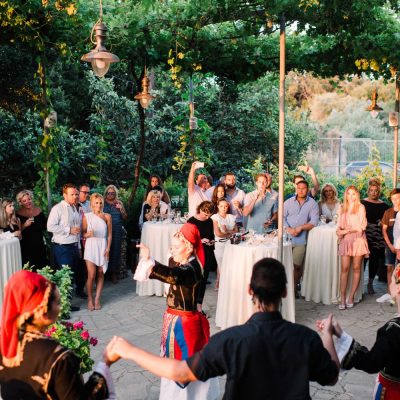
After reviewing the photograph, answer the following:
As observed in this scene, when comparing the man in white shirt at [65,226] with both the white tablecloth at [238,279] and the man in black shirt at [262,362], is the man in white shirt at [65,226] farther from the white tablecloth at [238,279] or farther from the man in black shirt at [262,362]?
the man in black shirt at [262,362]

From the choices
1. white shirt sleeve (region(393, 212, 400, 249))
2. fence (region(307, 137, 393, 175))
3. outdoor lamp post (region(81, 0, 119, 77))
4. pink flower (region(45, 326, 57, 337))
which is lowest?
pink flower (region(45, 326, 57, 337))

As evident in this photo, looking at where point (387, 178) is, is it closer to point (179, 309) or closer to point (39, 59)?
point (39, 59)

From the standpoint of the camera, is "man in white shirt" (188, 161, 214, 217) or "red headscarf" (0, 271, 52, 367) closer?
"red headscarf" (0, 271, 52, 367)

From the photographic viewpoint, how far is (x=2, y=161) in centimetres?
1373

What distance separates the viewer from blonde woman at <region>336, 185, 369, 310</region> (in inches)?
281

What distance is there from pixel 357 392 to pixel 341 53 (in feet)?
22.8

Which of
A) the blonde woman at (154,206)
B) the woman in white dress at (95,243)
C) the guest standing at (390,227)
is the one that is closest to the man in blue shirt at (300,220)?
the guest standing at (390,227)

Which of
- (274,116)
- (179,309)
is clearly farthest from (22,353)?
(274,116)

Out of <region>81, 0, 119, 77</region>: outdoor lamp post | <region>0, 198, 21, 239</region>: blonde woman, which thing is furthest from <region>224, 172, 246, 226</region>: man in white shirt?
<region>0, 198, 21, 239</region>: blonde woman

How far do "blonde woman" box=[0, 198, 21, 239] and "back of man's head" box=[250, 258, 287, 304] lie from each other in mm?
5043

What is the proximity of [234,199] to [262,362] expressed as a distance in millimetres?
6367

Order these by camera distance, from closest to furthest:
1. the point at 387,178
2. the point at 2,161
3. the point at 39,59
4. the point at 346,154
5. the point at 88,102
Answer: the point at 39,59 < the point at 2,161 < the point at 387,178 < the point at 88,102 < the point at 346,154

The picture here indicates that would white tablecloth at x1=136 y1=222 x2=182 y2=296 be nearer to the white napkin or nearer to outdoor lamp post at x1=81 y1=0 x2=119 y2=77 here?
outdoor lamp post at x1=81 y1=0 x2=119 y2=77

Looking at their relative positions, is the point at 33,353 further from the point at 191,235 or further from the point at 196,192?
the point at 196,192
